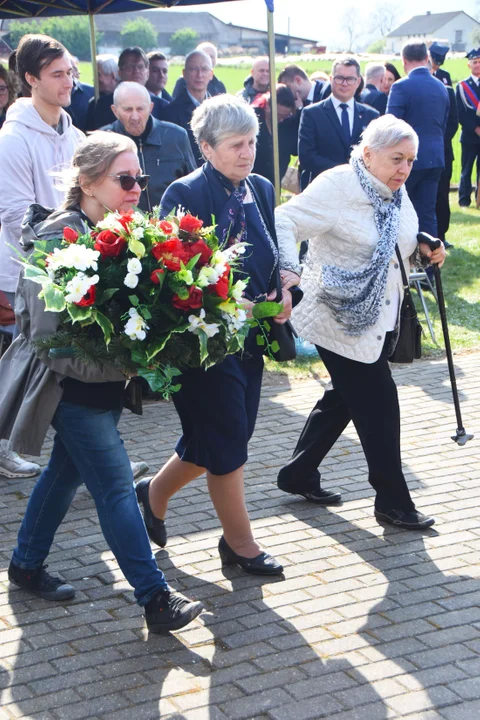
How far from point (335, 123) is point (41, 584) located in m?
6.84

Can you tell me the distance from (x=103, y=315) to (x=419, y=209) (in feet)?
24.3

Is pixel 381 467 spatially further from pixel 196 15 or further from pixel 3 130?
pixel 196 15

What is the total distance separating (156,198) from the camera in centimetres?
733

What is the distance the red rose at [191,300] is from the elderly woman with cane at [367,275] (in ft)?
3.81

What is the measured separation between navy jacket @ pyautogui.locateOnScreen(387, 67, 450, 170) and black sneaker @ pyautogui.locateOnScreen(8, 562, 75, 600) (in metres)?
7.25

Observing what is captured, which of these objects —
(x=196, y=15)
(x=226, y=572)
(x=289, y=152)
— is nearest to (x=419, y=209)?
(x=289, y=152)

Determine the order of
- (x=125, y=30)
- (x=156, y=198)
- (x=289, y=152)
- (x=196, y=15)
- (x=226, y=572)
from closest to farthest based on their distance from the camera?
(x=226, y=572)
(x=156, y=198)
(x=289, y=152)
(x=125, y=30)
(x=196, y=15)

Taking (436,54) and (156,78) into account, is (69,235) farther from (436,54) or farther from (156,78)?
(436,54)

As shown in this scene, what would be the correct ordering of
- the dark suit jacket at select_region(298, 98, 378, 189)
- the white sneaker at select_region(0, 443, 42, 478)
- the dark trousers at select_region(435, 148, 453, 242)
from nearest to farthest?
the white sneaker at select_region(0, 443, 42, 478)
the dark suit jacket at select_region(298, 98, 378, 189)
the dark trousers at select_region(435, 148, 453, 242)

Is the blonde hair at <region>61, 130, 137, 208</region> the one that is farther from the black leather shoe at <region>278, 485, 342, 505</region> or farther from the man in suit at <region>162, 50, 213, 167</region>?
the man in suit at <region>162, 50, 213, 167</region>

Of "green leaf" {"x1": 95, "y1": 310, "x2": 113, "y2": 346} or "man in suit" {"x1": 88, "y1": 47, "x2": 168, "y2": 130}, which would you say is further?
"man in suit" {"x1": 88, "y1": 47, "x2": 168, "y2": 130}

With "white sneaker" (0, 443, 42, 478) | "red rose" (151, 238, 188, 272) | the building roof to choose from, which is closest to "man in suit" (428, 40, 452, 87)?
"white sneaker" (0, 443, 42, 478)

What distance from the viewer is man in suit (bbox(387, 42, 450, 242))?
1029 cm

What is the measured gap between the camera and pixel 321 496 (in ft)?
17.3
